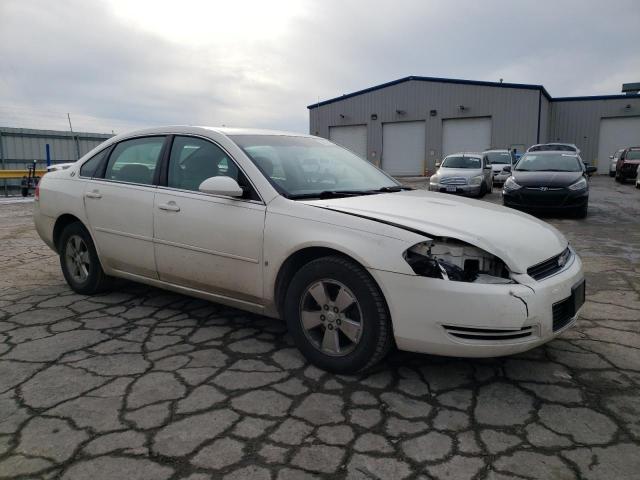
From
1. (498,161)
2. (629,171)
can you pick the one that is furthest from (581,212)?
(629,171)

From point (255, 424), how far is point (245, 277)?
1.07m

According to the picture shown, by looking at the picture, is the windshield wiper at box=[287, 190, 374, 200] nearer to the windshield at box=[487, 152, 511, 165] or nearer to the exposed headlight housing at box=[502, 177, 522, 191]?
the exposed headlight housing at box=[502, 177, 522, 191]

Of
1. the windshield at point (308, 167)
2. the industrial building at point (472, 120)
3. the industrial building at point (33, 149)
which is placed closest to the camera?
the windshield at point (308, 167)

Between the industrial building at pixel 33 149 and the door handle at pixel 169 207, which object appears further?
the industrial building at pixel 33 149

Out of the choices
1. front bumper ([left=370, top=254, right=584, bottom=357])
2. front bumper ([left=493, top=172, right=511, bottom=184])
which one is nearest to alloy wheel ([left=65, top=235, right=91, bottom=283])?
front bumper ([left=370, top=254, right=584, bottom=357])

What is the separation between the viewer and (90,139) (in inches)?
789

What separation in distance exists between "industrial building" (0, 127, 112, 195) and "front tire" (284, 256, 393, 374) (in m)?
15.9

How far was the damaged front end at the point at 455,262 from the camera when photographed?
2.56 m

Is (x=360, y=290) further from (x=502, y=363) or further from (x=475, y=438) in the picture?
(x=502, y=363)

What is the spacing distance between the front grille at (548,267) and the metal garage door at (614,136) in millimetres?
30869

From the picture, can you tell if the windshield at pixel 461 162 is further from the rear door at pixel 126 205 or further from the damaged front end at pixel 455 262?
the damaged front end at pixel 455 262

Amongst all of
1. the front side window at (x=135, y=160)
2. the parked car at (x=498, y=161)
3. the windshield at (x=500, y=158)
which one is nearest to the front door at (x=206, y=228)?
the front side window at (x=135, y=160)

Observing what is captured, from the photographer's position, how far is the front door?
3193 mm

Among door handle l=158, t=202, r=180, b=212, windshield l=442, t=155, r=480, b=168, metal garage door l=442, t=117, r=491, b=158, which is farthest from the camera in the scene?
metal garage door l=442, t=117, r=491, b=158
